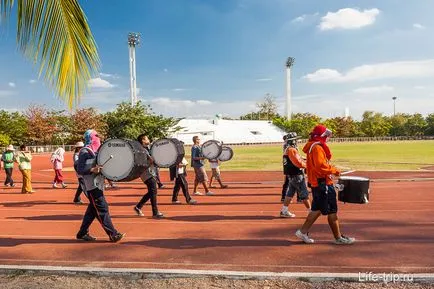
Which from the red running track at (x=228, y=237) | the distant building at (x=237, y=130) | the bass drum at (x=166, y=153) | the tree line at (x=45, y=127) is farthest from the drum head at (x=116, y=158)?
the distant building at (x=237, y=130)

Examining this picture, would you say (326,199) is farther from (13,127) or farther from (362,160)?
(13,127)

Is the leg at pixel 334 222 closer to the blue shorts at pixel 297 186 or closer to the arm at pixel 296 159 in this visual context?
the arm at pixel 296 159

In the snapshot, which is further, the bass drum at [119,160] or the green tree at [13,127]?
the green tree at [13,127]

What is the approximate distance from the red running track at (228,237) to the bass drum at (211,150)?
1937 mm

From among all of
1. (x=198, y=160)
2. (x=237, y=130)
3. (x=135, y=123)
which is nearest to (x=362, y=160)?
(x=135, y=123)

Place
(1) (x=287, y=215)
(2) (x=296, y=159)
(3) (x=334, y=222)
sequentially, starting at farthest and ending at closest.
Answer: (1) (x=287, y=215) → (2) (x=296, y=159) → (3) (x=334, y=222)

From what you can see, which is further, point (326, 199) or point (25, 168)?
point (25, 168)

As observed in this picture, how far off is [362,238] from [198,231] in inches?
109

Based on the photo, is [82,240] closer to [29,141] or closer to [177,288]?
[177,288]

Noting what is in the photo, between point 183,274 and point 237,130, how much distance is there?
99.2m

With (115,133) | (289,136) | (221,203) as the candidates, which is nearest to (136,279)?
(289,136)

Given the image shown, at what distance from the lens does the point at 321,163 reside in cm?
562

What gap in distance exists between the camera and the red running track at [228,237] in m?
5.14

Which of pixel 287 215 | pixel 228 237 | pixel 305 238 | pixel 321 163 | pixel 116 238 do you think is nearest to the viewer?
pixel 321 163
